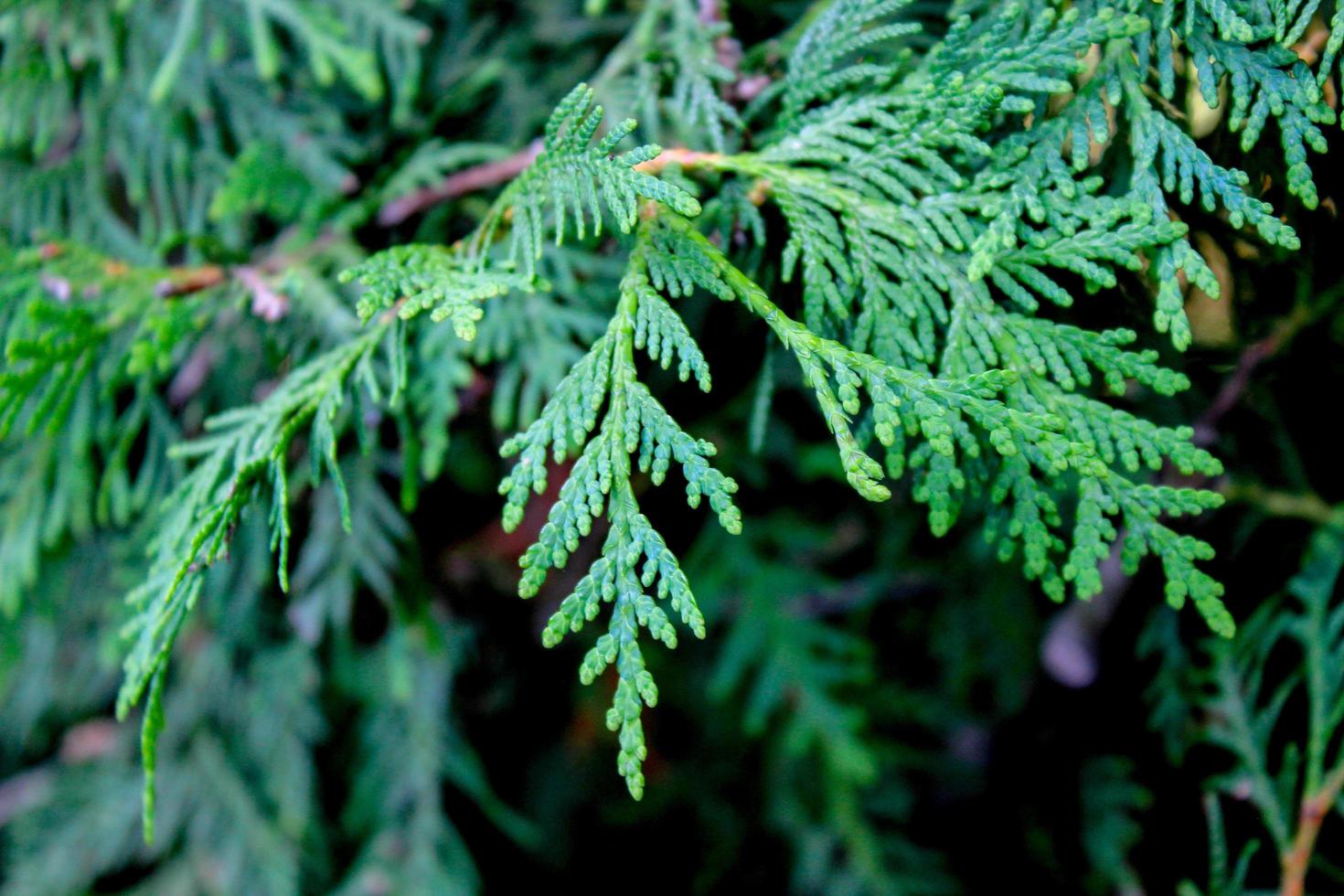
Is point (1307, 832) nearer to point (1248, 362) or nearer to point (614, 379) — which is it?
point (1248, 362)

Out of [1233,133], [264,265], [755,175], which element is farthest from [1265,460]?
[264,265]

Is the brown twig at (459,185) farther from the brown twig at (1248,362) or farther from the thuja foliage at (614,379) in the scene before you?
the brown twig at (1248,362)

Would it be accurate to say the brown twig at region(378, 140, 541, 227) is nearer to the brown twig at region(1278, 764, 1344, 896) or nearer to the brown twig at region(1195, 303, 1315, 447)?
the brown twig at region(1195, 303, 1315, 447)

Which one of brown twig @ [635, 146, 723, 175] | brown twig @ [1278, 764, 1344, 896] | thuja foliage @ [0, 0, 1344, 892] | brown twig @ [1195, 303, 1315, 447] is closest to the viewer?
thuja foliage @ [0, 0, 1344, 892]

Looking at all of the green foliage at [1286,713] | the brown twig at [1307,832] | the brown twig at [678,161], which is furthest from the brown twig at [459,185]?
the brown twig at [1307,832]

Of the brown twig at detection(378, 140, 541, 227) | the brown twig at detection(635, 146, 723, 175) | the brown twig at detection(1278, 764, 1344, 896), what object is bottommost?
the brown twig at detection(1278, 764, 1344, 896)

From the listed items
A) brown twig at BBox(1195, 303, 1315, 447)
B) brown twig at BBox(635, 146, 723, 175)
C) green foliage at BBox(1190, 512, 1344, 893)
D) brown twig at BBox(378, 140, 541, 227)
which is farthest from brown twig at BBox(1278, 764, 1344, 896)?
brown twig at BBox(378, 140, 541, 227)
